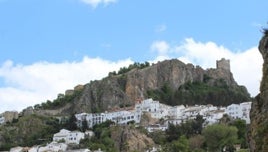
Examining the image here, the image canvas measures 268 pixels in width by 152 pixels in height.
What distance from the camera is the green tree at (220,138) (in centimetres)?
9325

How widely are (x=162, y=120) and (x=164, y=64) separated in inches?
1557

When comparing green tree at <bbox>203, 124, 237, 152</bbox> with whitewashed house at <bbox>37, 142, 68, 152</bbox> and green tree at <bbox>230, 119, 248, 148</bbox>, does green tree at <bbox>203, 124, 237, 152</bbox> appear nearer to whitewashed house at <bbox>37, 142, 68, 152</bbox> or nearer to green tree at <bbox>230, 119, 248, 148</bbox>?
green tree at <bbox>230, 119, 248, 148</bbox>

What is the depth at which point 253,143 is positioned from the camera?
12953 millimetres

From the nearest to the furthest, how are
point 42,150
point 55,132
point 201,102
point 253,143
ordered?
point 253,143
point 42,150
point 55,132
point 201,102

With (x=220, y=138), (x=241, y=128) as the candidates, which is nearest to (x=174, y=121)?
(x=241, y=128)

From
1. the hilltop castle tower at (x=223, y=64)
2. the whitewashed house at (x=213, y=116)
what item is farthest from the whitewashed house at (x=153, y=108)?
the hilltop castle tower at (x=223, y=64)

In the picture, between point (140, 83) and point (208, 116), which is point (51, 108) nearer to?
point (140, 83)

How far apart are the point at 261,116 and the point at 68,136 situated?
378 ft

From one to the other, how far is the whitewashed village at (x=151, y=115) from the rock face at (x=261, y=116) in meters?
102

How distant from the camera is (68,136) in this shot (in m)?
126

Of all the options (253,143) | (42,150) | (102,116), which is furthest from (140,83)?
(253,143)

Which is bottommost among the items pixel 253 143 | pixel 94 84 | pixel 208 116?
pixel 253 143

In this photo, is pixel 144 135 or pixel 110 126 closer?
pixel 144 135

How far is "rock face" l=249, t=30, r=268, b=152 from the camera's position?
12523 mm
